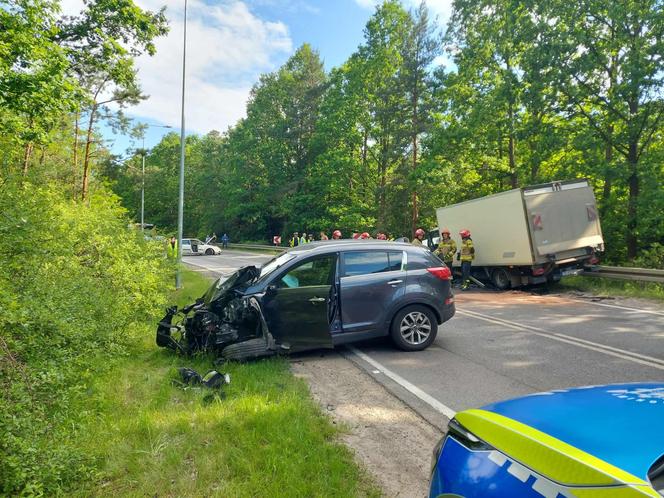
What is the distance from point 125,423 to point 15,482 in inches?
44.4

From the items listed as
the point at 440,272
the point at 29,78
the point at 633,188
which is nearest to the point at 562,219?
the point at 633,188

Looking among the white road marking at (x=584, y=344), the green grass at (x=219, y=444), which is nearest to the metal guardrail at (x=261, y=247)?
the white road marking at (x=584, y=344)

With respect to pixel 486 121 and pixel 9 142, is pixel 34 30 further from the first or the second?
pixel 486 121

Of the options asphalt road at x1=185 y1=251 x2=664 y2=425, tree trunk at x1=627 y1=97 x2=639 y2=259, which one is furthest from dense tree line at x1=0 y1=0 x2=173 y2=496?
tree trunk at x1=627 y1=97 x2=639 y2=259

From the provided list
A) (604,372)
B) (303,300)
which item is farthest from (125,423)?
(604,372)

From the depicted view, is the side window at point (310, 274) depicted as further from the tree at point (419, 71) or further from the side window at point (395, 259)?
the tree at point (419, 71)

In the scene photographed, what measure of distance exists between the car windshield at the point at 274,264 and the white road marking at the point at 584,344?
4472 mm

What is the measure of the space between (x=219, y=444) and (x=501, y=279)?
12.1 metres

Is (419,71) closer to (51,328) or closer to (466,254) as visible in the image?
(466,254)

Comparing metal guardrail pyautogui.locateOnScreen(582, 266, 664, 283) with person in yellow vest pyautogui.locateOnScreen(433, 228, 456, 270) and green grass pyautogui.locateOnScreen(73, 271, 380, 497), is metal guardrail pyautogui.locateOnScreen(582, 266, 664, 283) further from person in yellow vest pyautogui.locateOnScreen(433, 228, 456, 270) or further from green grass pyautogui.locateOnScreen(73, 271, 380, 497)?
green grass pyautogui.locateOnScreen(73, 271, 380, 497)

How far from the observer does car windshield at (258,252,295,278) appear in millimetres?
6113

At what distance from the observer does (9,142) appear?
9727 mm

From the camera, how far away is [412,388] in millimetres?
4988

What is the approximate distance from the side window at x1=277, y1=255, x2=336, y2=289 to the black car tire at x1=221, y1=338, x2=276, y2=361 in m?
0.80
